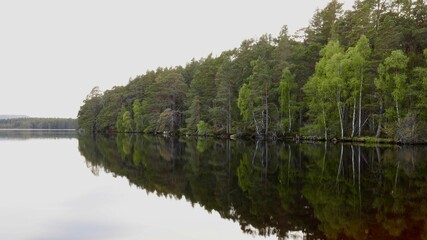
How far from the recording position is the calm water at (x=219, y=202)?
995cm

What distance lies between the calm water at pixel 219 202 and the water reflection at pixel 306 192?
29 millimetres

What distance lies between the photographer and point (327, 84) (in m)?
49.0

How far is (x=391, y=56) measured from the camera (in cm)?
4388

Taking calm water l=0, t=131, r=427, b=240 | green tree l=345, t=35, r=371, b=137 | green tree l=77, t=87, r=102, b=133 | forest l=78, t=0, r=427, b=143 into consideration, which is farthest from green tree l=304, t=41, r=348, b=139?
green tree l=77, t=87, r=102, b=133

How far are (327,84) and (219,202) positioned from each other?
128ft

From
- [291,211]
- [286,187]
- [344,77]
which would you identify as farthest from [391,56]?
[291,211]

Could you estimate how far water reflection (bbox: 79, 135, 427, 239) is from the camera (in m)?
9.98

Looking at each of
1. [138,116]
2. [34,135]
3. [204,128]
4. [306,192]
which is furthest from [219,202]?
[34,135]

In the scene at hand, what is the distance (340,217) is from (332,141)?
40729 millimetres

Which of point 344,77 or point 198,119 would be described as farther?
point 198,119

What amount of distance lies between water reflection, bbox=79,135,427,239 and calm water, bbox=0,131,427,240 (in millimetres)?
29

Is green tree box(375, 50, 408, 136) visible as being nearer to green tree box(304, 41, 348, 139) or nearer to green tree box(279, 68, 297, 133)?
green tree box(304, 41, 348, 139)

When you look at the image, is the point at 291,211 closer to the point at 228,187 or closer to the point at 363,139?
the point at 228,187

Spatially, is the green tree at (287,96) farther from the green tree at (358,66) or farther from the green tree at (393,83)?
the green tree at (393,83)
